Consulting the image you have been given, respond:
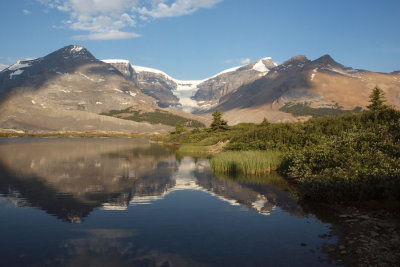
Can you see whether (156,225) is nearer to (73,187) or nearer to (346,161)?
(73,187)

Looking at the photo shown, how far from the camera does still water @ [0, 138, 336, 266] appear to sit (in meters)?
12.9

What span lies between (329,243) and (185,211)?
9.16 m

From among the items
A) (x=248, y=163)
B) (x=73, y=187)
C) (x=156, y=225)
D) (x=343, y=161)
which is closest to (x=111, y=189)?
(x=73, y=187)

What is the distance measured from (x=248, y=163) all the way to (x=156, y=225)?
2029 centimetres

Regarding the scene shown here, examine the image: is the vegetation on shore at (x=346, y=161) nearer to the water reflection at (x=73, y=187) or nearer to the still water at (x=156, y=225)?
the still water at (x=156, y=225)

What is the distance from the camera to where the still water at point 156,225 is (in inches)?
508

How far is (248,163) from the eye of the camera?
→ 117 ft

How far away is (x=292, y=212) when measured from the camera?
771 inches

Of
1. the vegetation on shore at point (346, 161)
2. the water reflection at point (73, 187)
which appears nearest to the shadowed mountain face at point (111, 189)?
the water reflection at point (73, 187)

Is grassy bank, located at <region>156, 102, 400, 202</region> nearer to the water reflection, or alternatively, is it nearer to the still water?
the still water

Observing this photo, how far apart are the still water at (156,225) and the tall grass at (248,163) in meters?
Result: 4.73

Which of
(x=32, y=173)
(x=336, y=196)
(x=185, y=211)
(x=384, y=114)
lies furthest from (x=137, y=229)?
(x=384, y=114)

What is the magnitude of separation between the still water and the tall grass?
473 centimetres

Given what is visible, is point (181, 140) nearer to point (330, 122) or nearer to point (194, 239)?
point (330, 122)
